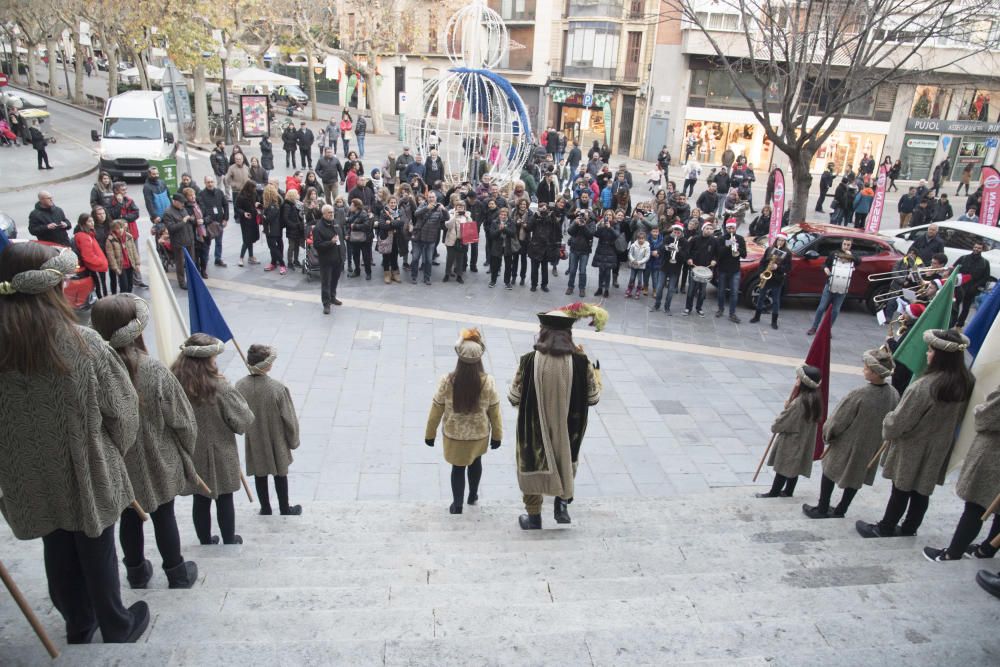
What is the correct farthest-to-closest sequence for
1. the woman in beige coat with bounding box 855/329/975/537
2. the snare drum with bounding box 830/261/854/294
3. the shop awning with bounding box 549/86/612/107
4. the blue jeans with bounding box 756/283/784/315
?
the shop awning with bounding box 549/86/612/107 < the blue jeans with bounding box 756/283/784/315 < the snare drum with bounding box 830/261/854/294 < the woman in beige coat with bounding box 855/329/975/537

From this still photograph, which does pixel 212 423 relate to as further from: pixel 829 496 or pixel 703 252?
pixel 703 252

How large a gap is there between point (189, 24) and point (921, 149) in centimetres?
2873

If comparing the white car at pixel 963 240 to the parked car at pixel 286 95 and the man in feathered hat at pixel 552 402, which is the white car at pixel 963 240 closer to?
the man in feathered hat at pixel 552 402

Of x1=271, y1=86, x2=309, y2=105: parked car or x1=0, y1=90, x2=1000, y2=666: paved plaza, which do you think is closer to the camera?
x1=0, y1=90, x2=1000, y2=666: paved plaza

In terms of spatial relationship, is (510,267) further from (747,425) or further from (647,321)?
(747,425)

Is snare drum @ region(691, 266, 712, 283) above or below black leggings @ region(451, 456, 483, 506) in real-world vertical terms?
above

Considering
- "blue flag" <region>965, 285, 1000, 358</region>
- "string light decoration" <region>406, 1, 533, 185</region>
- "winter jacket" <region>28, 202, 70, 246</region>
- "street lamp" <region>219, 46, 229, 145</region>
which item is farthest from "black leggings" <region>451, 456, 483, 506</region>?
"street lamp" <region>219, 46, 229, 145</region>

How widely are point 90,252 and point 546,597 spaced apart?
894 cm

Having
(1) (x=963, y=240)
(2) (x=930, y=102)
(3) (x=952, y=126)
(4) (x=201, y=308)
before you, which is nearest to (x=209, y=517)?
(4) (x=201, y=308)

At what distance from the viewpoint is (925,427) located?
4809 mm

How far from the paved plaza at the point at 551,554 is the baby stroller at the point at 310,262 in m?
2.01

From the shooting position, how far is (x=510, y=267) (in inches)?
503

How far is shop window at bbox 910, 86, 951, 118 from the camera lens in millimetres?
29938

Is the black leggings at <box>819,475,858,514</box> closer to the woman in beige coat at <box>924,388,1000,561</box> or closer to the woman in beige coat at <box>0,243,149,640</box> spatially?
the woman in beige coat at <box>924,388,1000,561</box>
